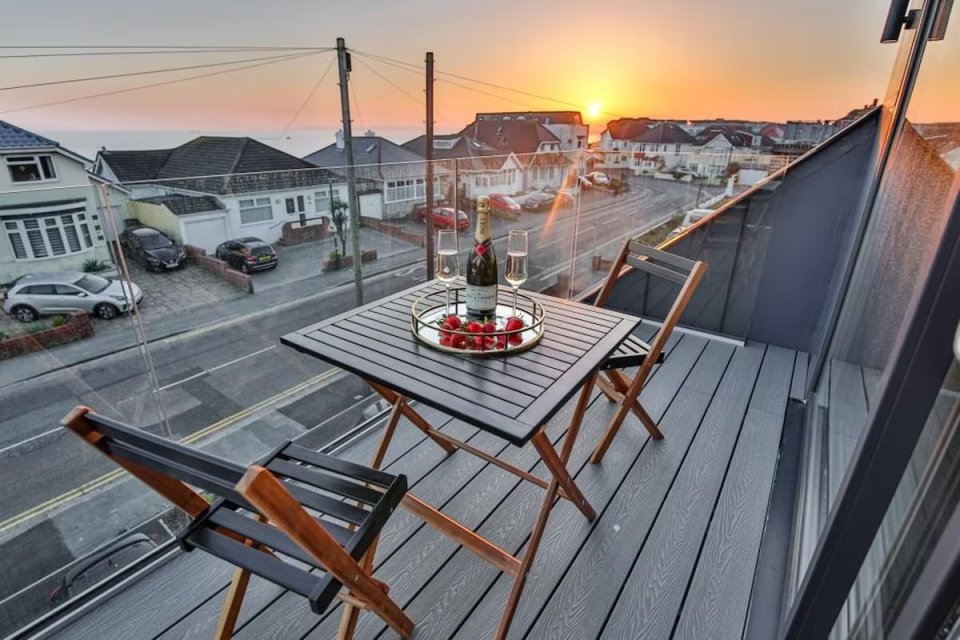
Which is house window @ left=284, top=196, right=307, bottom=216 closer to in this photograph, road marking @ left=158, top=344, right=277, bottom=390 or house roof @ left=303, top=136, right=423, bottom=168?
road marking @ left=158, top=344, right=277, bottom=390

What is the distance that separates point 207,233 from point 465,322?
112cm

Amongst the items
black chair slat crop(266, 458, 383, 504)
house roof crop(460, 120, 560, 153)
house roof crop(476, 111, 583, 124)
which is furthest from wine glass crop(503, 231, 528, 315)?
house roof crop(476, 111, 583, 124)

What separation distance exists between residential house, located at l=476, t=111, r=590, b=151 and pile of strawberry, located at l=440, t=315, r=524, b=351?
19314mm

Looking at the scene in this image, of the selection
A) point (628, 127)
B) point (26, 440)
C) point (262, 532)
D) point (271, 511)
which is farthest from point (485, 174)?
point (628, 127)

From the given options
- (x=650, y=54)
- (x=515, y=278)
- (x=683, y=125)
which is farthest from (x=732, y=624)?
(x=683, y=125)

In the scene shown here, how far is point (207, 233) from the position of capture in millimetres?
1773

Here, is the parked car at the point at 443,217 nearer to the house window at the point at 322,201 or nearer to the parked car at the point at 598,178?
the house window at the point at 322,201

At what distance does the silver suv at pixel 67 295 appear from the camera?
1.39 metres

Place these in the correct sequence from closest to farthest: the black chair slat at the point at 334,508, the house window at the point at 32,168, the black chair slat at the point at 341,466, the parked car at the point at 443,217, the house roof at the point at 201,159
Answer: the black chair slat at the point at 334,508 < the black chair slat at the point at 341,466 < the parked car at the point at 443,217 < the house window at the point at 32,168 < the house roof at the point at 201,159

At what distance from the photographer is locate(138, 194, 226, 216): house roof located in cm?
157

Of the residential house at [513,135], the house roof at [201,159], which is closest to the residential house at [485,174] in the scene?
the house roof at [201,159]

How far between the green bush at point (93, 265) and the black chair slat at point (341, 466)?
0.84 meters

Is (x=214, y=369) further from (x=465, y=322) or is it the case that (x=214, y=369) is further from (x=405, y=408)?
(x=465, y=322)

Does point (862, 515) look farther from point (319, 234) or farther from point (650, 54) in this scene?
point (650, 54)
